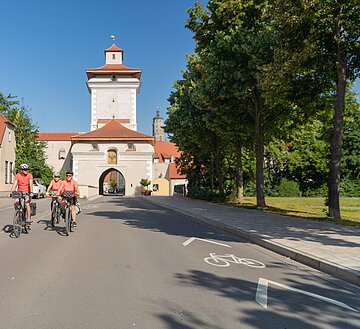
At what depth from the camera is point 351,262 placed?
6809 millimetres

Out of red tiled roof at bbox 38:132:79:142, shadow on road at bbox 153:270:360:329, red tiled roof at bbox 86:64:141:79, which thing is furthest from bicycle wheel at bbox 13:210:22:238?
red tiled roof at bbox 38:132:79:142

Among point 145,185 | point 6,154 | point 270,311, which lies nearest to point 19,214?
point 270,311

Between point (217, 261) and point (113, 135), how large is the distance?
51.3 meters

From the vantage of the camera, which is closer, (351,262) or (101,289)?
(101,289)

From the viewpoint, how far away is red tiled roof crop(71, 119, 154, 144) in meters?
56.6

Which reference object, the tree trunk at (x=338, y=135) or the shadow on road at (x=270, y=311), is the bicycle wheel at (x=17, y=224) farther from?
the tree trunk at (x=338, y=135)

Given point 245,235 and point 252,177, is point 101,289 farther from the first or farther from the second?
point 252,177

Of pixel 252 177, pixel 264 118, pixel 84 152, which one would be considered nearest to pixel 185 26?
pixel 264 118

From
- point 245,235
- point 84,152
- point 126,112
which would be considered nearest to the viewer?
point 245,235

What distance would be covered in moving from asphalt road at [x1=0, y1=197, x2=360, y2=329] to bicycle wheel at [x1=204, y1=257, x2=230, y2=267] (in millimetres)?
20

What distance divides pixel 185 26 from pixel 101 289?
685 inches

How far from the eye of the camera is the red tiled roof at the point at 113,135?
56.6 metres

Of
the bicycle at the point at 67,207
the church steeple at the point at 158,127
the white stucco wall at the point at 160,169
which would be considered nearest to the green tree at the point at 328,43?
the bicycle at the point at 67,207

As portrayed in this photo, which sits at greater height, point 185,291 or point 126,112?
point 126,112
